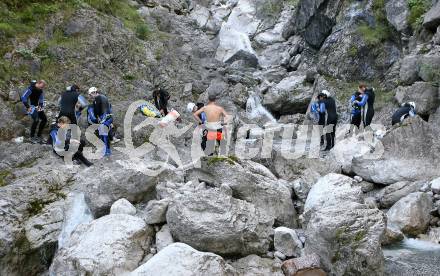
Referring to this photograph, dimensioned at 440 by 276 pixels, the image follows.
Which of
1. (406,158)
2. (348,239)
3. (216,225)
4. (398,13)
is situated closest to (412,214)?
Answer: (406,158)

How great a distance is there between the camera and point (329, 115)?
576 inches

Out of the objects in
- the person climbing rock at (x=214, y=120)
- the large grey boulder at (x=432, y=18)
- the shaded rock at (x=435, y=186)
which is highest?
the large grey boulder at (x=432, y=18)

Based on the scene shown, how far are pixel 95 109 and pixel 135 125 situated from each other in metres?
2.62

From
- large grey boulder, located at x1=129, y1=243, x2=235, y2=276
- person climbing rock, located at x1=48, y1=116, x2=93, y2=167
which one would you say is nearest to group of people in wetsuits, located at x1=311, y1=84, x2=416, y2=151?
person climbing rock, located at x1=48, y1=116, x2=93, y2=167

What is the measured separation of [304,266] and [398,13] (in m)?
17.8

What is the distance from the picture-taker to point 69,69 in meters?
19.0

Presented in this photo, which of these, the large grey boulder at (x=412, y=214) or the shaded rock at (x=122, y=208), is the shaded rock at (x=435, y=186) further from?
the shaded rock at (x=122, y=208)

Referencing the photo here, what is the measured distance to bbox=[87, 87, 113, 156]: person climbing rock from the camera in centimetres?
1298

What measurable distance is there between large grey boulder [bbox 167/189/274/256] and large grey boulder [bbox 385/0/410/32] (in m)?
16.4

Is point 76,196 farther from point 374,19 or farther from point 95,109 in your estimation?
point 374,19

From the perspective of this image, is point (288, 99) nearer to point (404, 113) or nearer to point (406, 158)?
point (404, 113)

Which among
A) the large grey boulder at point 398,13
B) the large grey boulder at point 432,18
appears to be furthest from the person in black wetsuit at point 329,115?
the large grey boulder at point 398,13

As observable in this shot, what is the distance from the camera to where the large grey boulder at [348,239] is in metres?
6.73

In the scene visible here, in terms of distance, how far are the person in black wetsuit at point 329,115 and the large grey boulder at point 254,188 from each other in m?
5.81
